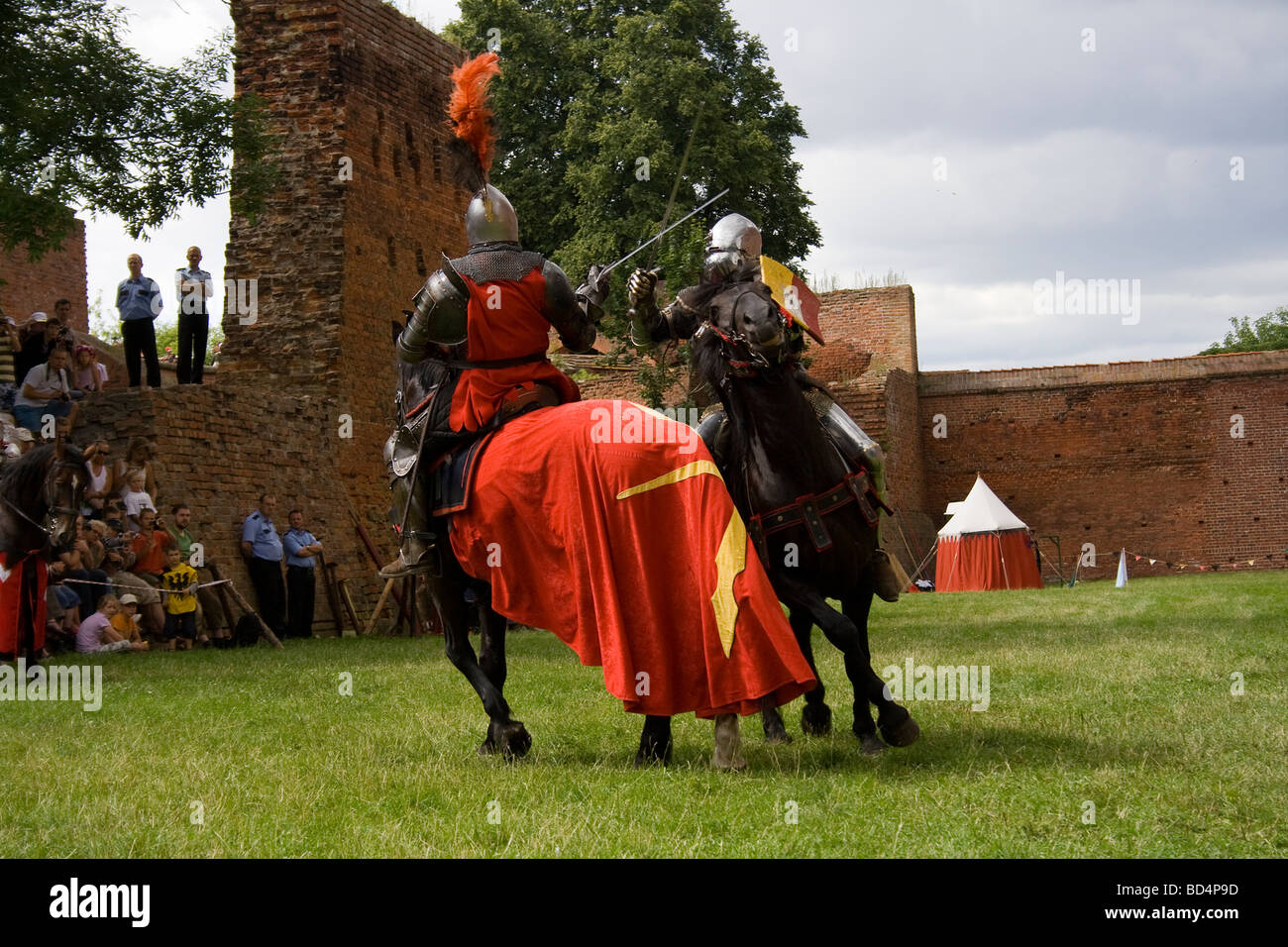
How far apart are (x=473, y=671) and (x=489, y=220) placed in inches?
84.6

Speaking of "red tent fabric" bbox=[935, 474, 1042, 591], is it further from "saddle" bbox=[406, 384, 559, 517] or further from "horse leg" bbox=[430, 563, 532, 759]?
"saddle" bbox=[406, 384, 559, 517]

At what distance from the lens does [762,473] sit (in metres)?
6.03

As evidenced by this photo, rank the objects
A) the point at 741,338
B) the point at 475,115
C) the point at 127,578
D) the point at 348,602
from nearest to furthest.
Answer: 1. the point at 741,338
2. the point at 475,115
3. the point at 127,578
4. the point at 348,602

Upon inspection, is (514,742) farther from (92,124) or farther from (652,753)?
(92,124)

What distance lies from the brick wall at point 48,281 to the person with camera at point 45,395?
1395cm

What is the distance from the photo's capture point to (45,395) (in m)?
14.0

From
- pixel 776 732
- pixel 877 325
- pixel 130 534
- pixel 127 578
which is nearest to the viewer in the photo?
pixel 776 732

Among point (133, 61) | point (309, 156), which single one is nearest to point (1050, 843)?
point (133, 61)

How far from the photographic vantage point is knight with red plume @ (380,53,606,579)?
619 centimetres

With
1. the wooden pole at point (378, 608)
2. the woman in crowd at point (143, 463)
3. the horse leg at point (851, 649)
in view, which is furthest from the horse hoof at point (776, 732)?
the wooden pole at point (378, 608)

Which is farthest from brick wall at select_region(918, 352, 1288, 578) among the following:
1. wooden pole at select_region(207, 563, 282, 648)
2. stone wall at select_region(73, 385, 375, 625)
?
wooden pole at select_region(207, 563, 282, 648)

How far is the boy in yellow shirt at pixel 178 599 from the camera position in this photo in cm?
1371

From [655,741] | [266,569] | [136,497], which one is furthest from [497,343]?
[266,569]
